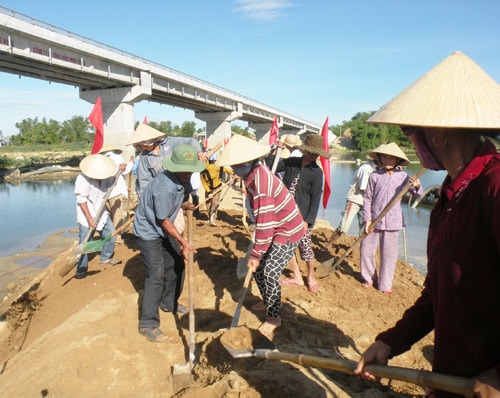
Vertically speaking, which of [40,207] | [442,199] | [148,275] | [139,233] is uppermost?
[442,199]

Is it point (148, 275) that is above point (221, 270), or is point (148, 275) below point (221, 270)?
above

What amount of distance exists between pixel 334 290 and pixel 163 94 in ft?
74.5

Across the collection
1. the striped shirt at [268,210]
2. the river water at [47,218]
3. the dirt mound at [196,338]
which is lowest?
the river water at [47,218]

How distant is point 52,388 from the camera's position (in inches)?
120

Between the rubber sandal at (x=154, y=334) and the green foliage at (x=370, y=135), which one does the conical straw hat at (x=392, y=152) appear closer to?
the rubber sandal at (x=154, y=334)

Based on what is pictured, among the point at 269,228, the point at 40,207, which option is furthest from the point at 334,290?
the point at 40,207

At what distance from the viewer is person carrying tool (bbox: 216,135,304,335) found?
128 inches

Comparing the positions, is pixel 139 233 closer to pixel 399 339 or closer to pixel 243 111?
pixel 399 339

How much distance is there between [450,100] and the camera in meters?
1.25

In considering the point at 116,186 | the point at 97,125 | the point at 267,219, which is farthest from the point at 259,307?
the point at 97,125

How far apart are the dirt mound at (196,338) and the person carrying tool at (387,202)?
19.1 inches

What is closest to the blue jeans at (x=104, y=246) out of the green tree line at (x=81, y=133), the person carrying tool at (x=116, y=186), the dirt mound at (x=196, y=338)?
the dirt mound at (x=196, y=338)

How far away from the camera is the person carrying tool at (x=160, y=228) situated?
11.4 ft

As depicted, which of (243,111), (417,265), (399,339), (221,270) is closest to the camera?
(399,339)
